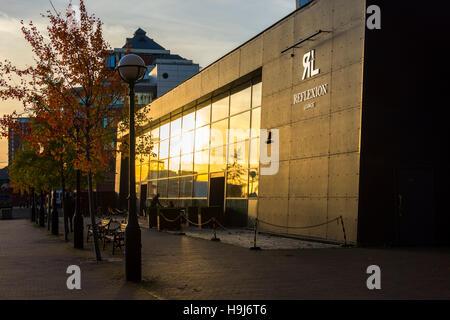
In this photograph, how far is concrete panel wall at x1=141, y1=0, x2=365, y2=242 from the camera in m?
16.6

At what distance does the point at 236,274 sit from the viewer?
423 inches

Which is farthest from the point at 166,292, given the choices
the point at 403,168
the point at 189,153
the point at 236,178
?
the point at 189,153

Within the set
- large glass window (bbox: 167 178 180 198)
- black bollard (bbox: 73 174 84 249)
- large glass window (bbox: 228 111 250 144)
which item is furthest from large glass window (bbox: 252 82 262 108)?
large glass window (bbox: 167 178 180 198)

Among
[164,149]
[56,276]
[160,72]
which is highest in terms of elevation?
[160,72]

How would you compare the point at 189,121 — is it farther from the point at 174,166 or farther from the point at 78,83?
the point at 78,83

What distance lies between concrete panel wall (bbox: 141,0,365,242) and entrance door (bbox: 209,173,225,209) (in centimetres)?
642

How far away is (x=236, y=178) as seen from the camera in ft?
84.5

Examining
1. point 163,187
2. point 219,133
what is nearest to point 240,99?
point 219,133

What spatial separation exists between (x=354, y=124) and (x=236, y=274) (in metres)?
7.71

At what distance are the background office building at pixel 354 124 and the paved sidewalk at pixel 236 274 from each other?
1.81m

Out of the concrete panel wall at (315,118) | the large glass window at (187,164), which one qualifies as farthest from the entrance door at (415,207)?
the large glass window at (187,164)

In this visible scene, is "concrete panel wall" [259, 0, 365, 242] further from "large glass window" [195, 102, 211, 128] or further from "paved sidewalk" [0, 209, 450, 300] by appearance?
"large glass window" [195, 102, 211, 128]

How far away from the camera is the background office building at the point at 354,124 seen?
53.6 feet
